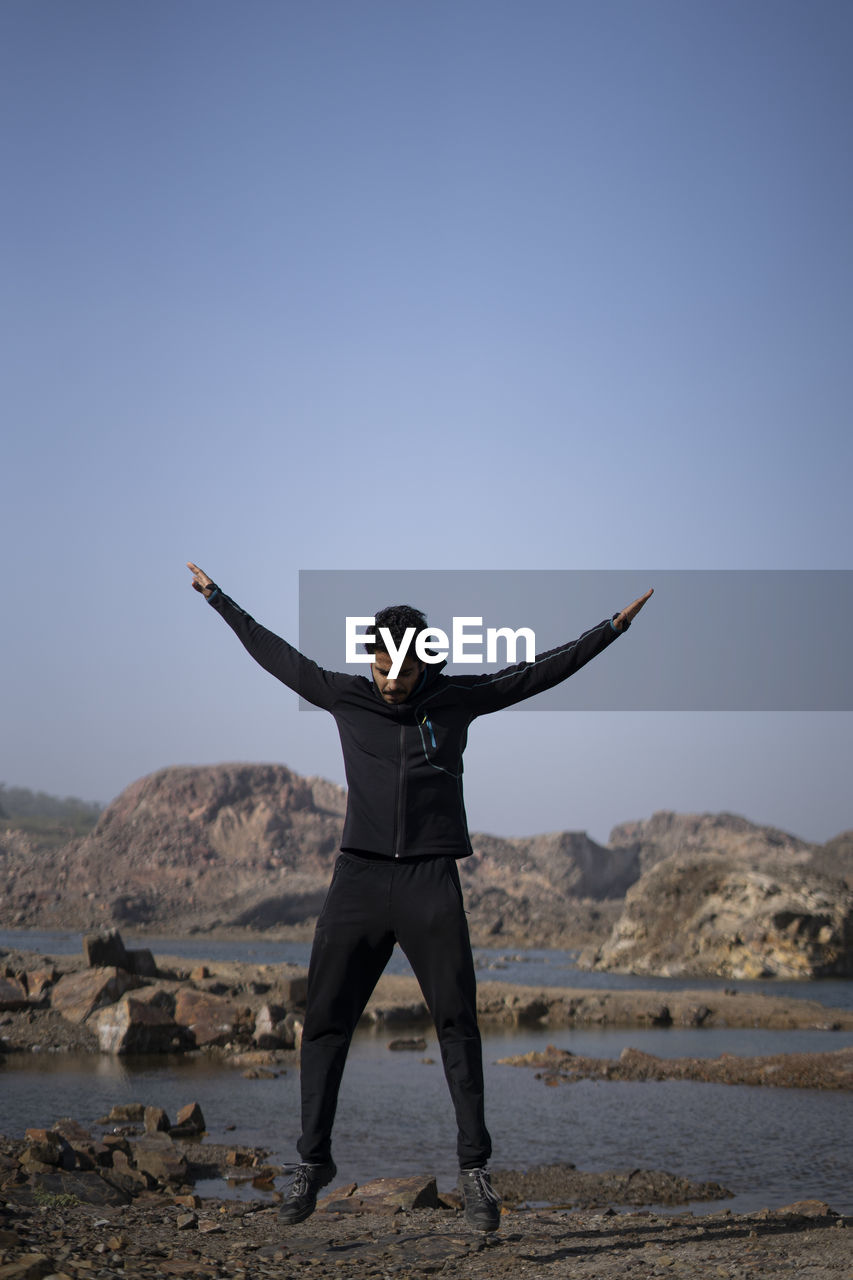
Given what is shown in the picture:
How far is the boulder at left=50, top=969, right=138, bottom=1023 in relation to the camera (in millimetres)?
17141

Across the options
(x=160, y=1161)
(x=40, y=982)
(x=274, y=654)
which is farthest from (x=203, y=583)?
(x=40, y=982)

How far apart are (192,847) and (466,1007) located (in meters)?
122

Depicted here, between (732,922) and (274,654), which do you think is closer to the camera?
(274,654)

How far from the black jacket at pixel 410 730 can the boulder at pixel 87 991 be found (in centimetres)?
1401

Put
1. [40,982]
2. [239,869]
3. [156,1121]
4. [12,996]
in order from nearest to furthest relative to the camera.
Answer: [156,1121] < [12,996] < [40,982] < [239,869]

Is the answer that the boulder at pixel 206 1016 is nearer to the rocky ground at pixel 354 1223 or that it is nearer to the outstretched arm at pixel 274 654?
the rocky ground at pixel 354 1223

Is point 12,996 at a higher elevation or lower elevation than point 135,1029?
higher

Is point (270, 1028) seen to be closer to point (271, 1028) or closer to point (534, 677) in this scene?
point (271, 1028)

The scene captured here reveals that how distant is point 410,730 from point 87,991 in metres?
14.9

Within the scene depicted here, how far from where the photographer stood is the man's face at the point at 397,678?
4.81 m

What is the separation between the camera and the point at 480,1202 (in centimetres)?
447

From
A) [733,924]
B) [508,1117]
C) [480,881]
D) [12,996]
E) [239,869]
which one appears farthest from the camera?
[480,881]

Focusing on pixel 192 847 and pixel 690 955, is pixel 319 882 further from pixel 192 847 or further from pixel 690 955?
pixel 690 955

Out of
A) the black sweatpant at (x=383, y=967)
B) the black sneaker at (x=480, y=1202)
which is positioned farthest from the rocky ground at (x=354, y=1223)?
the black sweatpant at (x=383, y=967)
